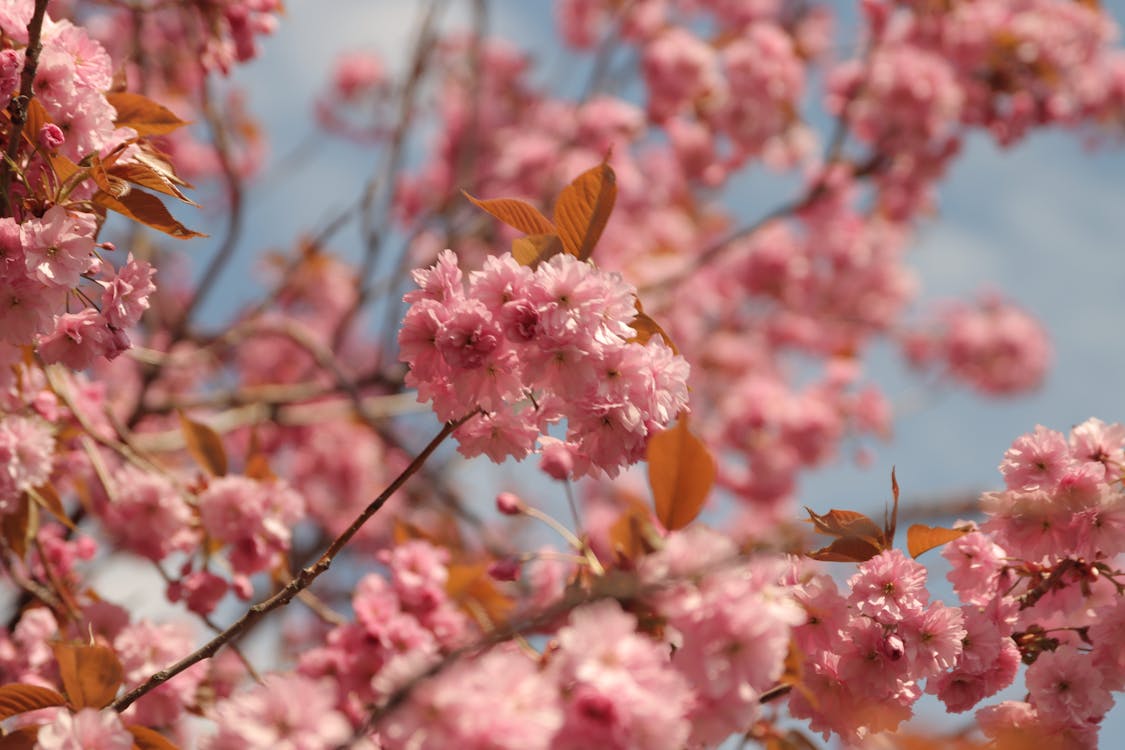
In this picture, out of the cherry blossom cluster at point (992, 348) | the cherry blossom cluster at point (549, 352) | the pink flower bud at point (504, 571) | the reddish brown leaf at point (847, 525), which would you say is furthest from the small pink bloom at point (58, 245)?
the cherry blossom cluster at point (992, 348)

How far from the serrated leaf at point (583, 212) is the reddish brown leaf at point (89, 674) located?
818 mm

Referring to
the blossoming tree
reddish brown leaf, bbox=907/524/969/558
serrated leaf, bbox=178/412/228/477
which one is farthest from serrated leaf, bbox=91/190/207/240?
reddish brown leaf, bbox=907/524/969/558

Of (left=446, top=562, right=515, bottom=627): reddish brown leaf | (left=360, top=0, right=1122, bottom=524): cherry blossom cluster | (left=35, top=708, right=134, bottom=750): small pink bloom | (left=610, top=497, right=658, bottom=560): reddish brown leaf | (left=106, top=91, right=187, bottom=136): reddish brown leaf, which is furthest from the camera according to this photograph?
(left=360, top=0, right=1122, bottom=524): cherry blossom cluster

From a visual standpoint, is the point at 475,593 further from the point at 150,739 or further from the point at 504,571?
the point at 150,739

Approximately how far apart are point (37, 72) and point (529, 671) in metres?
1.12

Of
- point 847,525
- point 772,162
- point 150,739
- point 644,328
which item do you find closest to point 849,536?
point 847,525

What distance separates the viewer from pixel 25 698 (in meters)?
1.32

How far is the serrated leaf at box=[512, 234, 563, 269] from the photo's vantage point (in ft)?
4.36

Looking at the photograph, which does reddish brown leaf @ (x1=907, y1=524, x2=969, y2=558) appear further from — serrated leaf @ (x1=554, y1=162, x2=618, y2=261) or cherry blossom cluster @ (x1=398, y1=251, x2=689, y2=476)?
serrated leaf @ (x1=554, y1=162, x2=618, y2=261)

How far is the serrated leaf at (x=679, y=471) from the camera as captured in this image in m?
1.20

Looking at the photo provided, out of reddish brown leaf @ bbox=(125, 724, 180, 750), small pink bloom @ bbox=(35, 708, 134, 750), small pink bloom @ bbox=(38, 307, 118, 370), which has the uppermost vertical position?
small pink bloom @ bbox=(38, 307, 118, 370)

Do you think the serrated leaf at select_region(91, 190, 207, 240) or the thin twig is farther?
the thin twig

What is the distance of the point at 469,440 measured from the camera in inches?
55.3

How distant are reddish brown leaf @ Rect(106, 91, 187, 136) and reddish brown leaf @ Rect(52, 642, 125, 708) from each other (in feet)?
2.59
